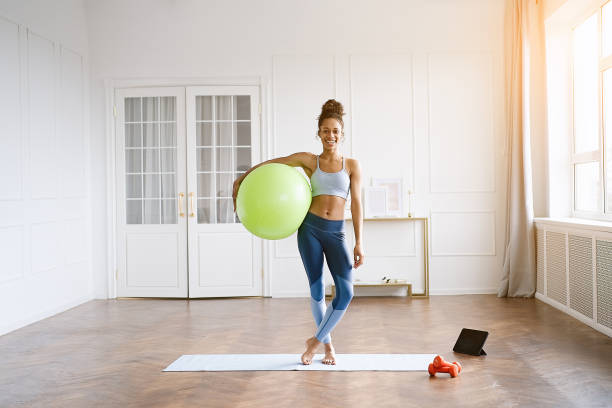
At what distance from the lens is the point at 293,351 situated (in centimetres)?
384

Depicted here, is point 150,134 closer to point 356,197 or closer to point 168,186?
point 168,186

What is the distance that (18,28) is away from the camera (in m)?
4.84

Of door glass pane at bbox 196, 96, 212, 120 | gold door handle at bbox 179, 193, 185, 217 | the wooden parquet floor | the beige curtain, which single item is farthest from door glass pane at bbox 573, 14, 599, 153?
gold door handle at bbox 179, 193, 185, 217

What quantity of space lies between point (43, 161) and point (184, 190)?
1.49 m

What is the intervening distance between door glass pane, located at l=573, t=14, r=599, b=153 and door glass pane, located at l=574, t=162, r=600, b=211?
18 centimetres

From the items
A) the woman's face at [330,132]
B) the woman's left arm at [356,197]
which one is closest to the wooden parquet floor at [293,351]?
the woman's left arm at [356,197]

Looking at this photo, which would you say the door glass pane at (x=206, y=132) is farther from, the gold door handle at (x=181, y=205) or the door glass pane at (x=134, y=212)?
the door glass pane at (x=134, y=212)

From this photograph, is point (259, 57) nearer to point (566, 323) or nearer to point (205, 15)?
point (205, 15)

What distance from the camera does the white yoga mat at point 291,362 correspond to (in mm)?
3412

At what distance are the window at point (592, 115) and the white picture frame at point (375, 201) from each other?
6.27 ft

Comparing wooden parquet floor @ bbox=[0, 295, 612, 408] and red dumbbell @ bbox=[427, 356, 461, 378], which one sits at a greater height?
red dumbbell @ bbox=[427, 356, 461, 378]

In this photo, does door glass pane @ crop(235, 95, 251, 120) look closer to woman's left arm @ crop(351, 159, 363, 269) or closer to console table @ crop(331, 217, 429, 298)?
console table @ crop(331, 217, 429, 298)

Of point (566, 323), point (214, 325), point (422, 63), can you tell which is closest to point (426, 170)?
point (422, 63)

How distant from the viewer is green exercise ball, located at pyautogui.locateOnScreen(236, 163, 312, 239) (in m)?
3.03
